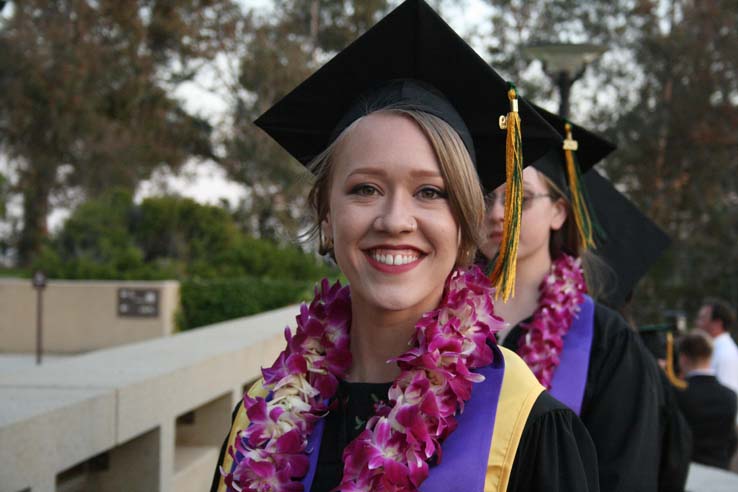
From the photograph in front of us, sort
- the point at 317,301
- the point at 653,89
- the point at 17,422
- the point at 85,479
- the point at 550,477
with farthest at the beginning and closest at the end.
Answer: the point at 653,89 < the point at 85,479 < the point at 17,422 < the point at 317,301 < the point at 550,477

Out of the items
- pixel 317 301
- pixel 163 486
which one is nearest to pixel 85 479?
pixel 163 486

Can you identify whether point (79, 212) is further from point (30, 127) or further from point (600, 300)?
point (600, 300)

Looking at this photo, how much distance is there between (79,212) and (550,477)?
15.3m

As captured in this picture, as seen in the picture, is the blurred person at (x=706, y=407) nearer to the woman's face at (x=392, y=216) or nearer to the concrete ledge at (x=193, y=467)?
the concrete ledge at (x=193, y=467)

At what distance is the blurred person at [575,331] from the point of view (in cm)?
276

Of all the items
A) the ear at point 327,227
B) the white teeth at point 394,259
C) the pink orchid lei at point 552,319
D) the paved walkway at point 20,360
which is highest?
the ear at point 327,227

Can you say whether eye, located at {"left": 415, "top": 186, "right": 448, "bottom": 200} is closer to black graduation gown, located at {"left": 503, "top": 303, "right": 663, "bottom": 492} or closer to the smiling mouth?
the smiling mouth

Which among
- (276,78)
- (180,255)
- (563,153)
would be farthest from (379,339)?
(276,78)

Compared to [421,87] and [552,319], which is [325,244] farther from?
[552,319]

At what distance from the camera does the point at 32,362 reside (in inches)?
493

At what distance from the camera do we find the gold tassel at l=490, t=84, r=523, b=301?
201cm

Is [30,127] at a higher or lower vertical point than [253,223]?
higher

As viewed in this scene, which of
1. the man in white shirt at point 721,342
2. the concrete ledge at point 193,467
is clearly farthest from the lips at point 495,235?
the man in white shirt at point 721,342

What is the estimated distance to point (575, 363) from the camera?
9.66 ft
